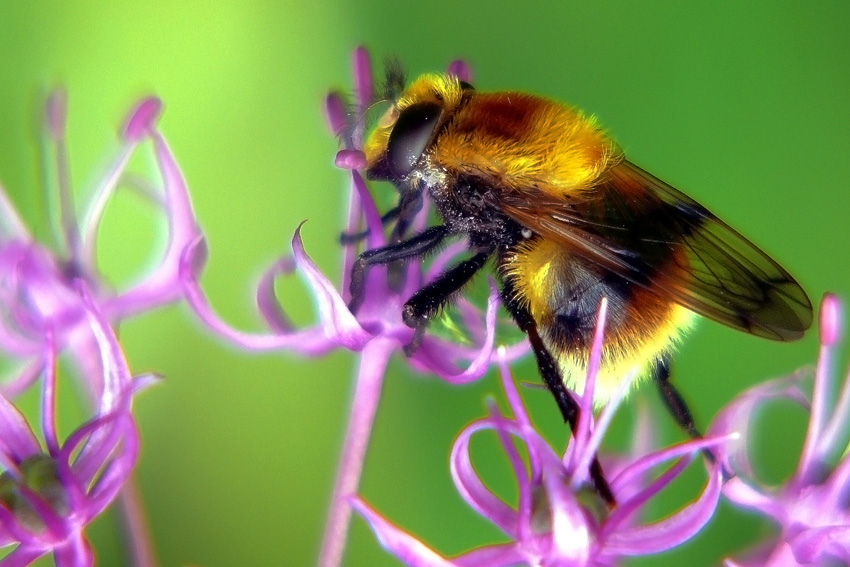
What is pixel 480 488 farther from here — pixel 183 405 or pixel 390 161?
pixel 183 405

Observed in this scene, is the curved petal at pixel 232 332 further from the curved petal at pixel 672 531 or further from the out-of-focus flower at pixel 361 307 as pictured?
the curved petal at pixel 672 531

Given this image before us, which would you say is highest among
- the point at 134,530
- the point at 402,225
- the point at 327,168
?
the point at 402,225

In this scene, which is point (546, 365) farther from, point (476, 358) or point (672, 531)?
point (672, 531)

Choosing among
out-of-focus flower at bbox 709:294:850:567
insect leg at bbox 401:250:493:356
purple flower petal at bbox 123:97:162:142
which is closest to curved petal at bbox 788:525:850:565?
out-of-focus flower at bbox 709:294:850:567

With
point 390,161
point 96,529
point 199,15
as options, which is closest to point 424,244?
point 390,161

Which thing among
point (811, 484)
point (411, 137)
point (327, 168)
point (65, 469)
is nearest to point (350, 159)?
point (411, 137)

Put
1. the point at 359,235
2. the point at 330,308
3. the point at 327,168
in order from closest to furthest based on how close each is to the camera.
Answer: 1. the point at 330,308
2. the point at 359,235
3. the point at 327,168

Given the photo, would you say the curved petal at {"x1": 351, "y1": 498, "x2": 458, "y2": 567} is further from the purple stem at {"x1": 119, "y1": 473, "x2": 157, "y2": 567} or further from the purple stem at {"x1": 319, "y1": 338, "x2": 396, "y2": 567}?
the purple stem at {"x1": 119, "y1": 473, "x2": 157, "y2": 567}
